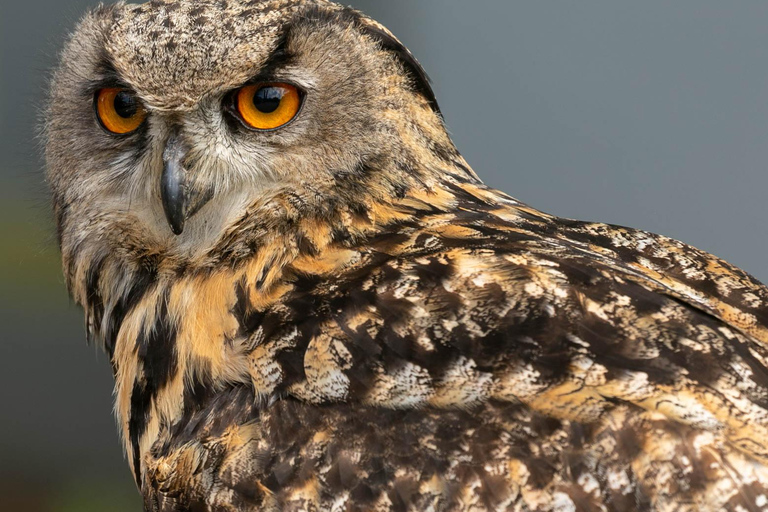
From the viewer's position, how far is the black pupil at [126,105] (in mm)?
1512

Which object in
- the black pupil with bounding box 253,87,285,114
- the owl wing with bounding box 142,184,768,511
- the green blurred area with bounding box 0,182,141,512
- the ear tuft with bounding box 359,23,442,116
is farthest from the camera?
the green blurred area with bounding box 0,182,141,512

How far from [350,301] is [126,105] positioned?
63cm

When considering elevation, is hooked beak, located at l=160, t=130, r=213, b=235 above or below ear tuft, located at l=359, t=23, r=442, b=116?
below

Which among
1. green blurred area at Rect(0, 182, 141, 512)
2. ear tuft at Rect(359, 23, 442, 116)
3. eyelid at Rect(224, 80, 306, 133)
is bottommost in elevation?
green blurred area at Rect(0, 182, 141, 512)

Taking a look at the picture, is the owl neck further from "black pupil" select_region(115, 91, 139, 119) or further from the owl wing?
"black pupil" select_region(115, 91, 139, 119)

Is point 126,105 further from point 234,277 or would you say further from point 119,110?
point 234,277

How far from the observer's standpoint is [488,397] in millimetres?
1103

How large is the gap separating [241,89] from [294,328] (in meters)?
0.47

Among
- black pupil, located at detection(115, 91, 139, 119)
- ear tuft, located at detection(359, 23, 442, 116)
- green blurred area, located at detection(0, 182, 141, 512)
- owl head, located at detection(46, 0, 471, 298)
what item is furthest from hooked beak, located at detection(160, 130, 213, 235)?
green blurred area, located at detection(0, 182, 141, 512)

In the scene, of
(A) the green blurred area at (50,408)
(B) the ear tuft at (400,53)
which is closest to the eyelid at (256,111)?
(B) the ear tuft at (400,53)

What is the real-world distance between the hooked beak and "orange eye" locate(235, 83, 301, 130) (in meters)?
0.13

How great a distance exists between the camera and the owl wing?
1.02 m

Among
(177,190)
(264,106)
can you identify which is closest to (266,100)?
(264,106)

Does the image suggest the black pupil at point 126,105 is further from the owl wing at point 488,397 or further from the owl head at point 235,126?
the owl wing at point 488,397
